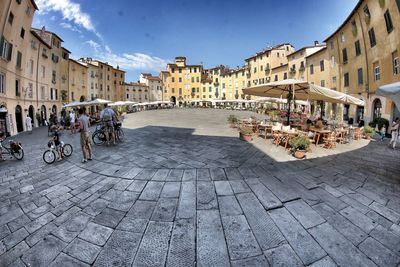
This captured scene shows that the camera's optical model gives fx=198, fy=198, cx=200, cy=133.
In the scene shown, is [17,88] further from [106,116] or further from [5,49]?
[106,116]

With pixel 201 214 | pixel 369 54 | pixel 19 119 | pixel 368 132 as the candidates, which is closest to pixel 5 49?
pixel 19 119

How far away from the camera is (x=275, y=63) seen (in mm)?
45281

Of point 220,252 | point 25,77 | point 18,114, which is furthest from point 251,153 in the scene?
point 25,77

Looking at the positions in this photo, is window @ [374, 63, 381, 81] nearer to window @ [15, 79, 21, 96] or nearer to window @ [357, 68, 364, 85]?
window @ [357, 68, 364, 85]

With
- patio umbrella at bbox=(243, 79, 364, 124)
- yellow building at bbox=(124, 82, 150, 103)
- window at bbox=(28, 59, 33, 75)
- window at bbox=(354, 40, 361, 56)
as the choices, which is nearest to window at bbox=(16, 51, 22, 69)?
window at bbox=(28, 59, 33, 75)

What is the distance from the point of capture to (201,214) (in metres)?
3.57

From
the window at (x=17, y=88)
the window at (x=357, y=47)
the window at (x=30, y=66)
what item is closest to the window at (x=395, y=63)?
the window at (x=357, y=47)

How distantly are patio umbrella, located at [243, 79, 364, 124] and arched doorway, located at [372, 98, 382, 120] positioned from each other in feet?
25.5

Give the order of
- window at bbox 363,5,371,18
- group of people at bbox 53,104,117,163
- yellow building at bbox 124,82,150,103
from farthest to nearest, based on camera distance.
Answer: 1. yellow building at bbox 124,82,150,103
2. window at bbox 363,5,371,18
3. group of people at bbox 53,104,117,163

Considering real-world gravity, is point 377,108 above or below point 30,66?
below

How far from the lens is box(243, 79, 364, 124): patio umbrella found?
26.4 ft

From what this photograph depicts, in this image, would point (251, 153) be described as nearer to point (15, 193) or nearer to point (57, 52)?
point (15, 193)

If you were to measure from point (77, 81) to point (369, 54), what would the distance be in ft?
132

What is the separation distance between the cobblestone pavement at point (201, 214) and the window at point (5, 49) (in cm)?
1335
